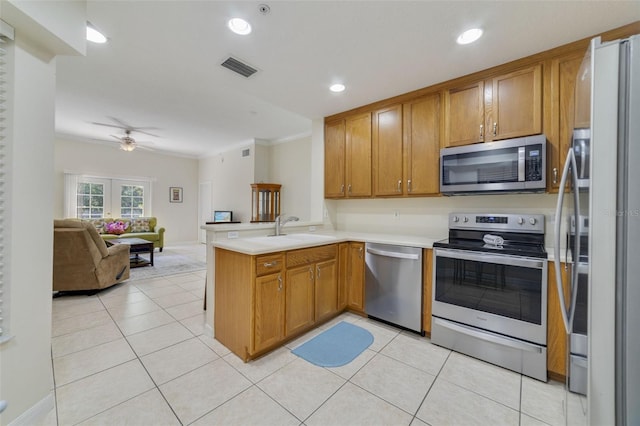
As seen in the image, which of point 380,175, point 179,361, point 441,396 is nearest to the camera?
point 441,396

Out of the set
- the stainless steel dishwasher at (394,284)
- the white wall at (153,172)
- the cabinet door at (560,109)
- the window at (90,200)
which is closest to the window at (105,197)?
the window at (90,200)

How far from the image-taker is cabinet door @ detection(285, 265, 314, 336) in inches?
89.0

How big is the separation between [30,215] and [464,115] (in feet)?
10.8

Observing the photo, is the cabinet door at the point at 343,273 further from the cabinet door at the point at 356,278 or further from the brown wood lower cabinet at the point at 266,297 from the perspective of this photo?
the brown wood lower cabinet at the point at 266,297

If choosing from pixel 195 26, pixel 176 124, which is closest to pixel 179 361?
pixel 195 26

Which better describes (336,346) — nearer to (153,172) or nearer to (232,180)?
(232,180)

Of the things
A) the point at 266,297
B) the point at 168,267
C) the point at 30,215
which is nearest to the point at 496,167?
the point at 266,297

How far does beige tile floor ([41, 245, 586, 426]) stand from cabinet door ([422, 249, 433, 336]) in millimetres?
184

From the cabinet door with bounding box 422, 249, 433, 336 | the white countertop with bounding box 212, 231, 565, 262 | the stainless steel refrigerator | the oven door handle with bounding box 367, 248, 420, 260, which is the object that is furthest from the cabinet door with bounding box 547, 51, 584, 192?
the stainless steel refrigerator

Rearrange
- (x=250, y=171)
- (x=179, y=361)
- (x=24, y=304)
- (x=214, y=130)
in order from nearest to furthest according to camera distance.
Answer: (x=24, y=304), (x=179, y=361), (x=214, y=130), (x=250, y=171)

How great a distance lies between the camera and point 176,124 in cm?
512

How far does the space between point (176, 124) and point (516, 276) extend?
5.87 meters

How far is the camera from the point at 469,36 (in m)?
1.90

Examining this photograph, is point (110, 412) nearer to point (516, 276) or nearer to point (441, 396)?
point (441, 396)
